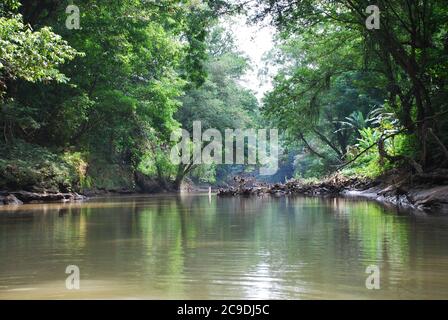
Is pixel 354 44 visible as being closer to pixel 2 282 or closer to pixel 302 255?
pixel 302 255

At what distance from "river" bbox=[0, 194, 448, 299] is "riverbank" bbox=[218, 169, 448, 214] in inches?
121

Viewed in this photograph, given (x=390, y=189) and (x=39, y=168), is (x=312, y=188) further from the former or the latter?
(x=39, y=168)

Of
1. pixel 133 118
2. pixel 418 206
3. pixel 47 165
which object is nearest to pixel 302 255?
pixel 418 206

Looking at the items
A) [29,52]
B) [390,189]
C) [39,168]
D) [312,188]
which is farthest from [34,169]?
[390,189]

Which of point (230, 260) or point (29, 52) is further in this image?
point (29, 52)

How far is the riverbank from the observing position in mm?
11062

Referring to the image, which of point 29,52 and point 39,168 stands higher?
point 29,52

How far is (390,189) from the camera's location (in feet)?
49.7

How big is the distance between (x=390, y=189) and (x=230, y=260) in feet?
37.3

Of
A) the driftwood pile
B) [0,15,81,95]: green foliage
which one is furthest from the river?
the driftwood pile

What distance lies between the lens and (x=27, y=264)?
4723 millimetres

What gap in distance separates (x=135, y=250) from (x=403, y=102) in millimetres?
12436

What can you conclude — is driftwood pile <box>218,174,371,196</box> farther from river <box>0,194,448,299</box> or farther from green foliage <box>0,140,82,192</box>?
river <box>0,194,448,299</box>
